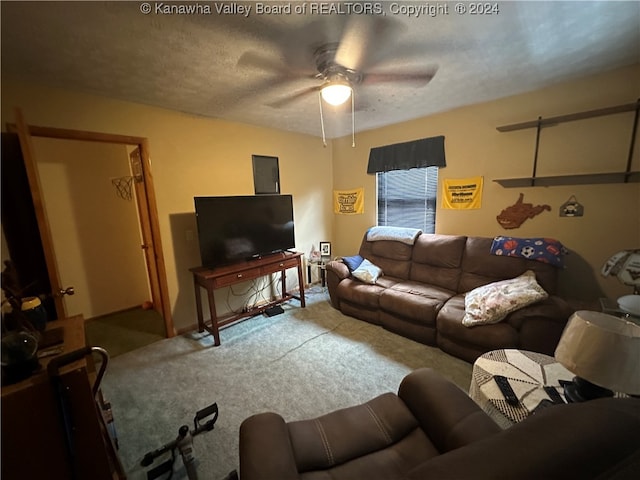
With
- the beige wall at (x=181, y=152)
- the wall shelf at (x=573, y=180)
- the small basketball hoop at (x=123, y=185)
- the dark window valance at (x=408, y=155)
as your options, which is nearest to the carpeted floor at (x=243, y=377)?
the beige wall at (x=181, y=152)

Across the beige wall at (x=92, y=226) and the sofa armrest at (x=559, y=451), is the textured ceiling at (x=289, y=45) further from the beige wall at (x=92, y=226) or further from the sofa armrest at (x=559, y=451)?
the sofa armrest at (x=559, y=451)

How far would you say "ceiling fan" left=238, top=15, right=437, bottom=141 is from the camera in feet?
4.78

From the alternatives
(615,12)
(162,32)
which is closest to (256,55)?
(162,32)

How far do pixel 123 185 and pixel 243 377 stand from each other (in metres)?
3.01

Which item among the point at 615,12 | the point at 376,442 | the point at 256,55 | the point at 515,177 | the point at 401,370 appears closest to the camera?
the point at 376,442

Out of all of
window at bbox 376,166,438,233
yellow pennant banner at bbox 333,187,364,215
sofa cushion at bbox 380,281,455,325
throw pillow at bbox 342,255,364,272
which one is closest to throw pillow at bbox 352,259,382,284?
throw pillow at bbox 342,255,364,272

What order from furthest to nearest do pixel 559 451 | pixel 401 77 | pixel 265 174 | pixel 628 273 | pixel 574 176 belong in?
pixel 265 174 → pixel 574 176 → pixel 401 77 → pixel 628 273 → pixel 559 451

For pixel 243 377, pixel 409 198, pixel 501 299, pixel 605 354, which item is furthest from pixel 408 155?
pixel 243 377

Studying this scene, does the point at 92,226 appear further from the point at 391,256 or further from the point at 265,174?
the point at 391,256

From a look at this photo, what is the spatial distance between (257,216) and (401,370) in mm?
2192

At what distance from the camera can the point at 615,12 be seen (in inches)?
55.0

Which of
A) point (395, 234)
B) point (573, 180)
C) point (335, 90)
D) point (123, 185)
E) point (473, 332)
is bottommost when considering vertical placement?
point (473, 332)

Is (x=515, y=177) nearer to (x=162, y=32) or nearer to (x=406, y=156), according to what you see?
(x=406, y=156)

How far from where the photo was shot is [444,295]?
2689mm
